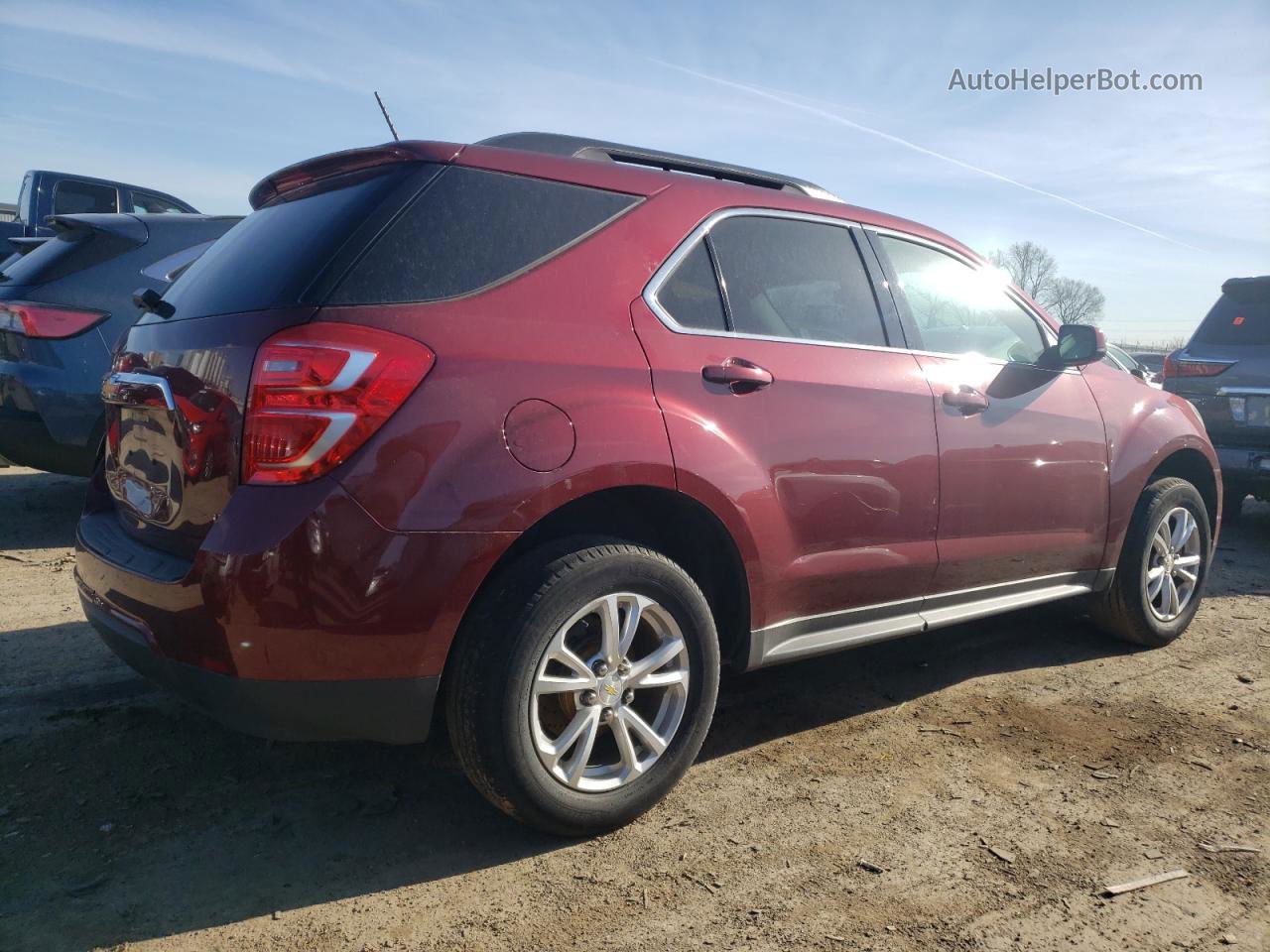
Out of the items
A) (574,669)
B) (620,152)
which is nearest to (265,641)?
(574,669)

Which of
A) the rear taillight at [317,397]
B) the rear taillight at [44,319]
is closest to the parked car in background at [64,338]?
the rear taillight at [44,319]

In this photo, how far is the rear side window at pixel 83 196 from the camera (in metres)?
11.4

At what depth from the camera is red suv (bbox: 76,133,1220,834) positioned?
220 cm

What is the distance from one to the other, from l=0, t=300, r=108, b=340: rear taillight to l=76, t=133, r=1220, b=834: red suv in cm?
256

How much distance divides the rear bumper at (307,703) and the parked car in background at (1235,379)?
6505 mm

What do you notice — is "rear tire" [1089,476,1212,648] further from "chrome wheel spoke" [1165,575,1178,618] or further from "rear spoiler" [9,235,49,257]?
"rear spoiler" [9,235,49,257]

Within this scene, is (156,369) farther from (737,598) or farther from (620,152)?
(737,598)

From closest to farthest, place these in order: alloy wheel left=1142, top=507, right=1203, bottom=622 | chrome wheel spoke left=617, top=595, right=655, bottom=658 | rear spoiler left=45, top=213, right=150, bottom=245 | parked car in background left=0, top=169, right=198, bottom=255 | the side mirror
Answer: chrome wheel spoke left=617, top=595, right=655, bottom=658, the side mirror, alloy wheel left=1142, top=507, right=1203, bottom=622, rear spoiler left=45, top=213, right=150, bottom=245, parked car in background left=0, top=169, right=198, bottom=255

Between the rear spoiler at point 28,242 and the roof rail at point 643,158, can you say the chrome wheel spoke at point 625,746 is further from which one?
the rear spoiler at point 28,242

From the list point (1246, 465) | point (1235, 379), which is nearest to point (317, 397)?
point (1246, 465)

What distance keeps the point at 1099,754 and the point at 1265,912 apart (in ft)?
2.99

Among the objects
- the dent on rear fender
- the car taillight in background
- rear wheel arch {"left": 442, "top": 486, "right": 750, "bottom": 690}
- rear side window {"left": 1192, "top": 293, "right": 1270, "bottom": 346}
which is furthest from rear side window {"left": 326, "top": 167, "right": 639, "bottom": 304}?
rear side window {"left": 1192, "top": 293, "right": 1270, "bottom": 346}

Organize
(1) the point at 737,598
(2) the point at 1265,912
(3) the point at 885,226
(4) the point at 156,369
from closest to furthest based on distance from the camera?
(2) the point at 1265,912 → (4) the point at 156,369 → (1) the point at 737,598 → (3) the point at 885,226

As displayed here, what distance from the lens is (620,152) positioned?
10.1 feet
